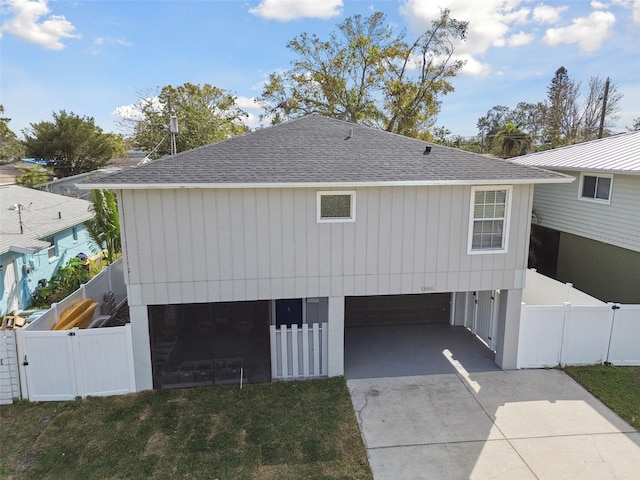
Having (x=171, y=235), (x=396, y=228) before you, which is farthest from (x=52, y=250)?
(x=396, y=228)

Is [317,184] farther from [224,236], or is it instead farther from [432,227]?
[432,227]

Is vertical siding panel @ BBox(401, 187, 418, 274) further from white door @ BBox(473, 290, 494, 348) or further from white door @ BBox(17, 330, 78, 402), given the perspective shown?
white door @ BBox(17, 330, 78, 402)

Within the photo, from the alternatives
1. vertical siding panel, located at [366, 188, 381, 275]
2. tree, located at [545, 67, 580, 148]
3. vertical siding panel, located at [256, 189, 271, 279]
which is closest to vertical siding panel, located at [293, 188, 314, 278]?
vertical siding panel, located at [256, 189, 271, 279]

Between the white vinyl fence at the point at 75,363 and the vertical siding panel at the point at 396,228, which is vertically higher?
the vertical siding panel at the point at 396,228

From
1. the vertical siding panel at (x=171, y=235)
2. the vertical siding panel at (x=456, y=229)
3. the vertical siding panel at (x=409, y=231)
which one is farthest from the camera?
the vertical siding panel at (x=456, y=229)

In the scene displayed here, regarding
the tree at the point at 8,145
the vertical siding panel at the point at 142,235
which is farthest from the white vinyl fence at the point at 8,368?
the tree at the point at 8,145

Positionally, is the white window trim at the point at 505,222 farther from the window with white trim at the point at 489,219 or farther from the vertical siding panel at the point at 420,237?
the vertical siding panel at the point at 420,237
